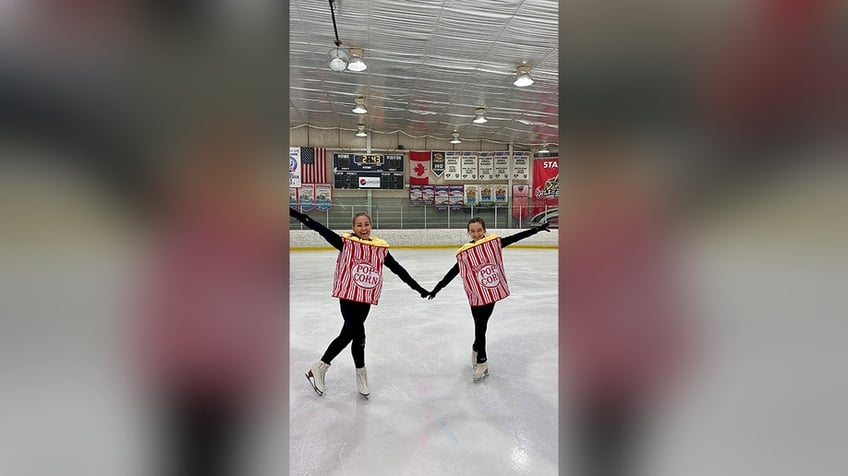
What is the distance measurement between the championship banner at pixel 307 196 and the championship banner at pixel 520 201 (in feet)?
22.0

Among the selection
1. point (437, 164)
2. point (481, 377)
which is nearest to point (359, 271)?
point (481, 377)

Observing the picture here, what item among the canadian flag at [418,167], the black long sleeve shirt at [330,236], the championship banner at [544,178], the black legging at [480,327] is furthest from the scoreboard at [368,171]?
the black legging at [480,327]

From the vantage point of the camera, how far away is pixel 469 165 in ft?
46.7

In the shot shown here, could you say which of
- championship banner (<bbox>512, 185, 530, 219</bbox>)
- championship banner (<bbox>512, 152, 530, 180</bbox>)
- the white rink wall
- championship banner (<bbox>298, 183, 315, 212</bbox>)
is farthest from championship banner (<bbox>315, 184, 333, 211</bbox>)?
championship banner (<bbox>512, 152, 530, 180</bbox>)

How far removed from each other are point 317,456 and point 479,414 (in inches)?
34.3

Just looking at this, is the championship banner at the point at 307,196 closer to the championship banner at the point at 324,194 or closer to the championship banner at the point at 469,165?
the championship banner at the point at 324,194

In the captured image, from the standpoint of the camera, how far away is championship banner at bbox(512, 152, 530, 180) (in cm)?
1438

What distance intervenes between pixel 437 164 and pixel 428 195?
121 centimetres

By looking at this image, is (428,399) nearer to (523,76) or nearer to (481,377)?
(481,377)

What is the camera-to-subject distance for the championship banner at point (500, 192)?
14.2 m

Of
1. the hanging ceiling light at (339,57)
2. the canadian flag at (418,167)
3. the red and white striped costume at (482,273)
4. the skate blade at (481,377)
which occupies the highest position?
the hanging ceiling light at (339,57)

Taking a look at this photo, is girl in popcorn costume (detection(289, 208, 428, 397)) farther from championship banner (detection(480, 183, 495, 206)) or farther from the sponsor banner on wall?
championship banner (detection(480, 183, 495, 206))

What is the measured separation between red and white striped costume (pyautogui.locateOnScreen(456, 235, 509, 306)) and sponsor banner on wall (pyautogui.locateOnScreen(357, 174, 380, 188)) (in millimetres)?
11382
